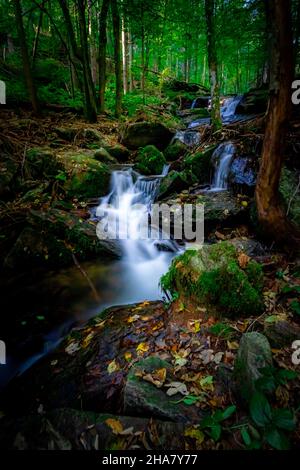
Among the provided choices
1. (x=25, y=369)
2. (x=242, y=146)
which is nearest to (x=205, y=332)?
(x=25, y=369)

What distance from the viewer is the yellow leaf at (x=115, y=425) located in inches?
82.4

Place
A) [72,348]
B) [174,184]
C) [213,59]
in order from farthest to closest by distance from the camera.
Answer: [213,59], [174,184], [72,348]

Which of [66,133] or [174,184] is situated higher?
[66,133]

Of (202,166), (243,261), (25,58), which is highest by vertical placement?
(25,58)

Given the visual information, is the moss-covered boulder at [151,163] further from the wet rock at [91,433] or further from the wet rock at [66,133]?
the wet rock at [91,433]

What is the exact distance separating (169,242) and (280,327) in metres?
3.53

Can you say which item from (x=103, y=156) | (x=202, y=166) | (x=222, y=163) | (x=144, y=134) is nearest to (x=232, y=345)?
(x=222, y=163)

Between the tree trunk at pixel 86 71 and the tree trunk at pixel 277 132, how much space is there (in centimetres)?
872

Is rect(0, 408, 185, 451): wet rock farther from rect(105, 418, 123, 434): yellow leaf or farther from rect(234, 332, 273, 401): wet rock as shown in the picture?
rect(234, 332, 273, 401): wet rock

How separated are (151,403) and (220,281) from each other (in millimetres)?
1599

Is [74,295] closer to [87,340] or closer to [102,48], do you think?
[87,340]

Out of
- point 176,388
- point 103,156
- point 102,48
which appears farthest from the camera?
point 102,48

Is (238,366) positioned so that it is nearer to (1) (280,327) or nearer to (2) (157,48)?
(1) (280,327)

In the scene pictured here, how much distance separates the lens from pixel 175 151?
9781 millimetres
